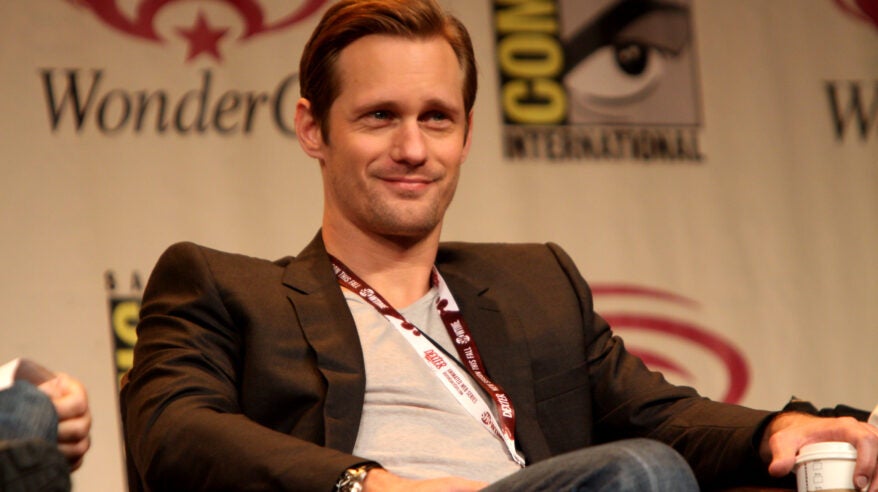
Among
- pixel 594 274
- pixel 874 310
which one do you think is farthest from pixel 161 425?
pixel 874 310

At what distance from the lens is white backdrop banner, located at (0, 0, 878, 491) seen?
3914mm

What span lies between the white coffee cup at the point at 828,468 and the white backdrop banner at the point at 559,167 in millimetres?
2284

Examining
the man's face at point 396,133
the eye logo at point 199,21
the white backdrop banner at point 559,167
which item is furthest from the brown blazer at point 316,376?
the eye logo at point 199,21

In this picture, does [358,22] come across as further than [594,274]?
No

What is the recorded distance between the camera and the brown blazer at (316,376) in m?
2.15

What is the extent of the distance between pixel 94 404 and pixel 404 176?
5.40 ft

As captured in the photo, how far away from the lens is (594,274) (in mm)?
4496

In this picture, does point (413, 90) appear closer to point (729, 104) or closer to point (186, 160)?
point (186, 160)

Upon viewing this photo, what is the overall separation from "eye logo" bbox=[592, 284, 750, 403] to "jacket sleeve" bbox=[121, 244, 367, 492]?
2.22 m

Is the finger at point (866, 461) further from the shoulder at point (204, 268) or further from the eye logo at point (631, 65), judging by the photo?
the eye logo at point (631, 65)

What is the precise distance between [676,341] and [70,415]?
3.03 m

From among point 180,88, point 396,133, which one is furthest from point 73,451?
point 180,88

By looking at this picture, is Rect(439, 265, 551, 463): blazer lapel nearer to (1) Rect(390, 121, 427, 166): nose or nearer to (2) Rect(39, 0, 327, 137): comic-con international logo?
(1) Rect(390, 121, 427, 166): nose

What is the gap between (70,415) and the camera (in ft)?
5.93
